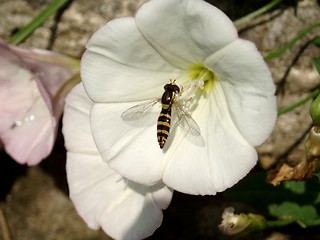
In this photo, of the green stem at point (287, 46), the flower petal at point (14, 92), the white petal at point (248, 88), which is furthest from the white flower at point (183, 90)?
the flower petal at point (14, 92)

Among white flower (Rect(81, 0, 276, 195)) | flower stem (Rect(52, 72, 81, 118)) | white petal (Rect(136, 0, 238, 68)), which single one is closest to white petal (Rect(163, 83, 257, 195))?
white flower (Rect(81, 0, 276, 195))

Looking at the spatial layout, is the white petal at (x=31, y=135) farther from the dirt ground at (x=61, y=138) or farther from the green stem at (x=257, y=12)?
the green stem at (x=257, y=12)

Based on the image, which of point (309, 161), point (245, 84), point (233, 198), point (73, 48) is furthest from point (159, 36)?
point (73, 48)

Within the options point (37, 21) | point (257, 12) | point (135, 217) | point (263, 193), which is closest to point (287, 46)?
point (257, 12)

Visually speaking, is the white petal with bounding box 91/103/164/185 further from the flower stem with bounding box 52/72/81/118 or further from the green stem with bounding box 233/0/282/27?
the green stem with bounding box 233/0/282/27

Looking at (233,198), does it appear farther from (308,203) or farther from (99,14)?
(99,14)

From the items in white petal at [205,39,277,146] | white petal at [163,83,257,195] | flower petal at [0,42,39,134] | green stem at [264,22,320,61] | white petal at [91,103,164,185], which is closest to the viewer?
white petal at [205,39,277,146]

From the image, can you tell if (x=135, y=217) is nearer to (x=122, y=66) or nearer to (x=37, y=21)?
(x=122, y=66)
